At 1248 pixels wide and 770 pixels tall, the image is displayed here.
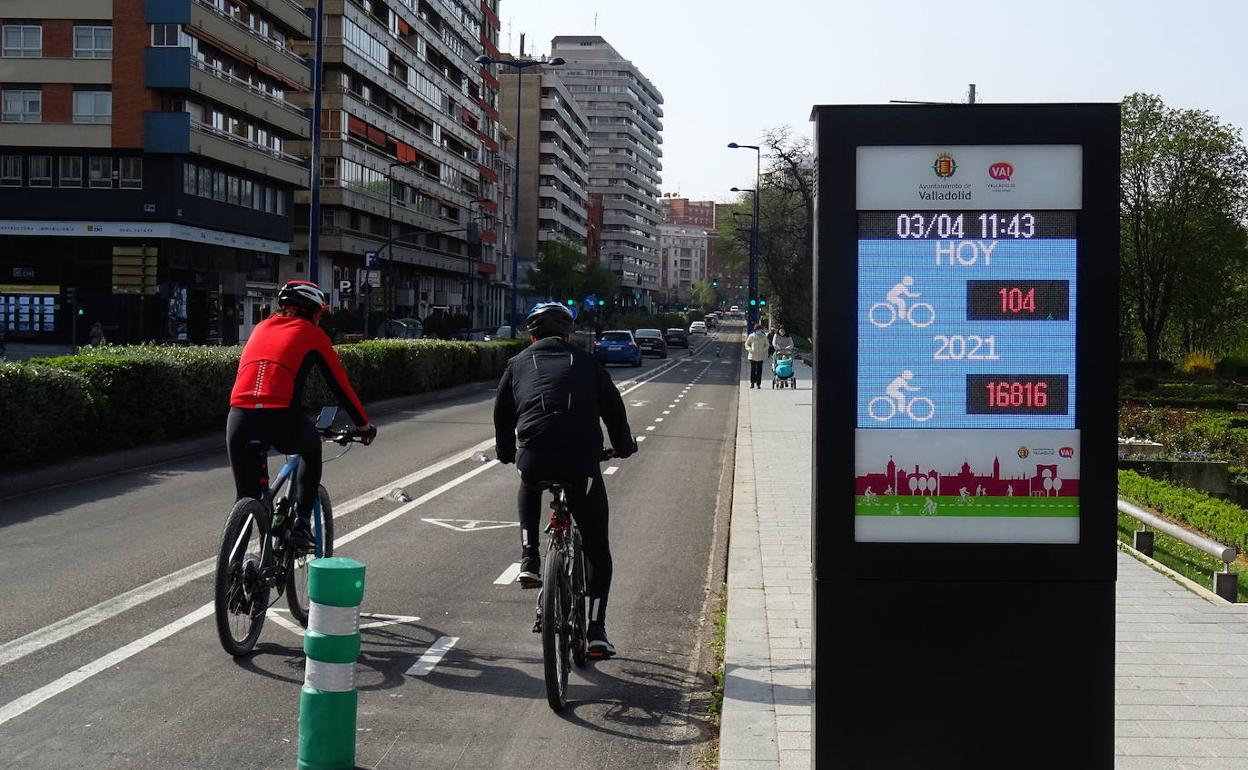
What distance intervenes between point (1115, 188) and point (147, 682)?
461 centimetres

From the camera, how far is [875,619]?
4.47 meters

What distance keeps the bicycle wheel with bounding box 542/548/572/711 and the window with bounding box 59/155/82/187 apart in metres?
50.6

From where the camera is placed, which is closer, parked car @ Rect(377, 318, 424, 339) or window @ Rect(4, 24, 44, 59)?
window @ Rect(4, 24, 44, 59)

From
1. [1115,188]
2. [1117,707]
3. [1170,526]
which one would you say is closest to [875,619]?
[1115,188]

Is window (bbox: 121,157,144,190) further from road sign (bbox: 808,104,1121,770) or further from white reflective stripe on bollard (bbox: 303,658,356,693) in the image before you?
road sign (bbox: 808,104,1121,770)

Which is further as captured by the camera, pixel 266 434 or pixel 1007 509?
pixel 266 434

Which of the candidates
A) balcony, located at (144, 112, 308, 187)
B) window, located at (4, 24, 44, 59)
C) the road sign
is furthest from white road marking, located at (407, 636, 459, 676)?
window, located at (4, 24, 44, 59)

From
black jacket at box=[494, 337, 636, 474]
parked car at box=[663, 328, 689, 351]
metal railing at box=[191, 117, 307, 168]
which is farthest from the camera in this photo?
parked car at box=[663, 328, 689, 351]

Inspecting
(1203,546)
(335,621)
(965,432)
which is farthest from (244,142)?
(965,432)

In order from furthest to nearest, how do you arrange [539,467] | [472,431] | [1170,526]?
1. [472,431]
2. [1170,526]
3. [539,467]

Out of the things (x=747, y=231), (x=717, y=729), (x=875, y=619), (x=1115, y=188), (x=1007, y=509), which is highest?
(x=747, y=231)

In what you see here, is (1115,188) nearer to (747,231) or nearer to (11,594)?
(11,594)

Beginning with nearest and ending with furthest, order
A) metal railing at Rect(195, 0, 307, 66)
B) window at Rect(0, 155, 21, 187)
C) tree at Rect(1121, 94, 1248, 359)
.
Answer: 1. window at Rect(0, 155, 21, 187)
2. metal railing at Rect(195, 0, 307, 66)
3. tree at Rect(1121, 94, 1248, 359)

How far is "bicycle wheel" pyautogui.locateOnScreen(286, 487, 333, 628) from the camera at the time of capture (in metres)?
7.57
